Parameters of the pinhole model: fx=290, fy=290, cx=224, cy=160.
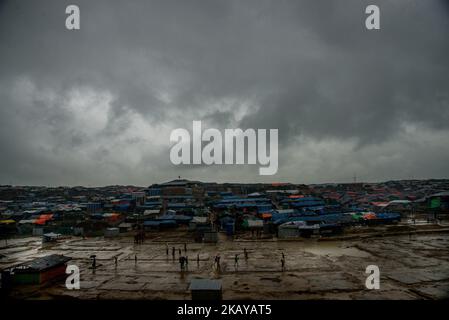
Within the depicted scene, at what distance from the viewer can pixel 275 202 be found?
68.3 m

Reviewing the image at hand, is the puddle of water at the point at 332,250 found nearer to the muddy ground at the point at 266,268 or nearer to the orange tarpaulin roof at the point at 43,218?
the muddy ground at the point at 266,268

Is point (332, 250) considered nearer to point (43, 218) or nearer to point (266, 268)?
point (266, 268)

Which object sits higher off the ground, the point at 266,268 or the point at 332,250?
the point at 266,268

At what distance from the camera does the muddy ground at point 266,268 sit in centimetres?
1769

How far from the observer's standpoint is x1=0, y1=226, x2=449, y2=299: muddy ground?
17.7 m

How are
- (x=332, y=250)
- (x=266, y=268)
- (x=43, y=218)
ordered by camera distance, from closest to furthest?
(x=266, y=268) → (x=332, y=250) → (x=43, y=218)

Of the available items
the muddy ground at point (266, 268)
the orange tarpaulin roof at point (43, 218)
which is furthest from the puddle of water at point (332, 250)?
the orange tarpaulin roof at point (43, 218)

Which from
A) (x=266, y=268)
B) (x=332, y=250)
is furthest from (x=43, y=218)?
(x=332, y=250)

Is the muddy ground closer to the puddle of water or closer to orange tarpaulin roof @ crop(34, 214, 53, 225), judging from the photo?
the puddle of water

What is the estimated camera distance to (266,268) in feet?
77.0

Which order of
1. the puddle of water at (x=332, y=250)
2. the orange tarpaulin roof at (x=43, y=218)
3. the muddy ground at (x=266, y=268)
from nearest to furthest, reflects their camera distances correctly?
the muddy ground at (x=266, y=268) → the puddle of water at (x=332, y=250) → the orange tarpaulin roof at (x=43, y=218)

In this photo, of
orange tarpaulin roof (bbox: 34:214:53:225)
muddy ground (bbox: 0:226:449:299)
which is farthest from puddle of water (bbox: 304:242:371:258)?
orange tarpaulin roof (bbox: 34:214:53:225)
